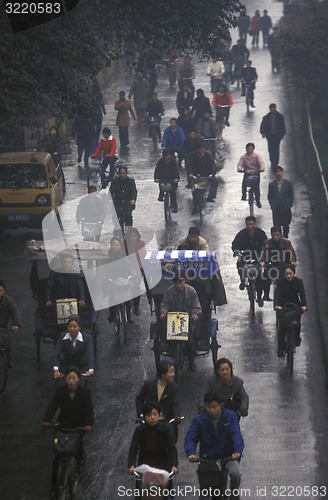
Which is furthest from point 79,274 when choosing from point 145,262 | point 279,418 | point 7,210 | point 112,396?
point 7,210

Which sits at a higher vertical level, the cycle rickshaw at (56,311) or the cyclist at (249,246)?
the cyclist at (249,246)

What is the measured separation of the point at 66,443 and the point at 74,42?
14.3m

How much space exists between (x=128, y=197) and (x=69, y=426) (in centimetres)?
1394

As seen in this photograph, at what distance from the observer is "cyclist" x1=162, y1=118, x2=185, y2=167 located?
34125mm

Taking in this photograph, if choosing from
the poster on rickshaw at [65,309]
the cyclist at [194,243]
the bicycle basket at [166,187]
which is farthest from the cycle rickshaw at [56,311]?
the bicycle basket at [166,187]

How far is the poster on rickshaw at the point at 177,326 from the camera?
62.5 ft

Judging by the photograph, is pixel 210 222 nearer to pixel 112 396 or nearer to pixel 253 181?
pixel 253 181

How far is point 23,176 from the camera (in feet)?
98.6

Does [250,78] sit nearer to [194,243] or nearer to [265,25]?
[265,25]

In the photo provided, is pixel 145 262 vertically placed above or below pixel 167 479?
above

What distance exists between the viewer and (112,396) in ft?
62.1

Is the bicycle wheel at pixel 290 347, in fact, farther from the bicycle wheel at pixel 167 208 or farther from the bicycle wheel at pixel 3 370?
the bicycle wheel at pixel 167 208

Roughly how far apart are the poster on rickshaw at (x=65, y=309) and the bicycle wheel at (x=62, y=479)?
18.1ft

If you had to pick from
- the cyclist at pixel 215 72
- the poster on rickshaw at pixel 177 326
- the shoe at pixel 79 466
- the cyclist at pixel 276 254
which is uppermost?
the cyclist at pixel 215 72
